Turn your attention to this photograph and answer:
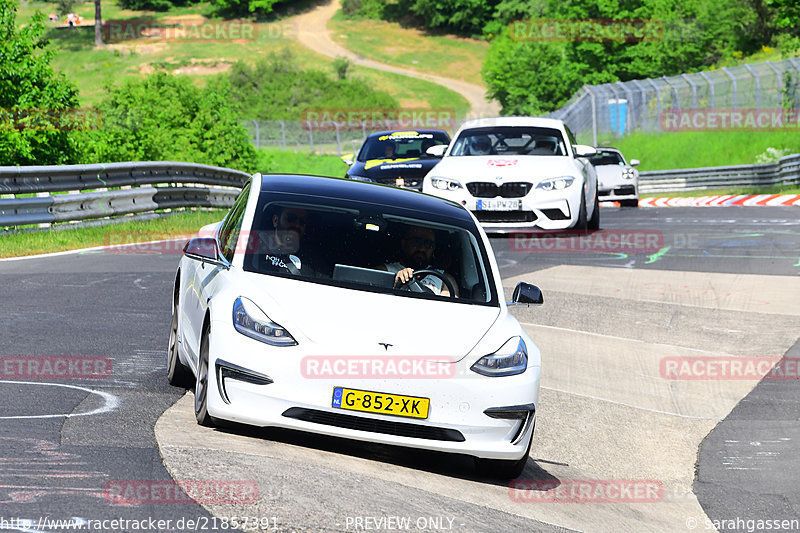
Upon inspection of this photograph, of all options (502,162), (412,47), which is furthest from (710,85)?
(412,47)

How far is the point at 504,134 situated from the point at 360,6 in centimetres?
12773

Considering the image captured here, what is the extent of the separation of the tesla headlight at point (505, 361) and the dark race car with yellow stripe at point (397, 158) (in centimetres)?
1222

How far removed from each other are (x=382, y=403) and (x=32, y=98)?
1833 cm

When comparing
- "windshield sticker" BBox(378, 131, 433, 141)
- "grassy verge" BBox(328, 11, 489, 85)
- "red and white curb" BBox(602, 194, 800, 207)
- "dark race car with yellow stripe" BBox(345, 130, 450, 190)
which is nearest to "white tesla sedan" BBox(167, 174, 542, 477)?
"dark race car with yellow stripe" BBox(345, 130, 450, 190)

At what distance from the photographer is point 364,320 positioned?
6121 millimetres

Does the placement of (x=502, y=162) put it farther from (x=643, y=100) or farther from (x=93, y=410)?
(x=643, y=100)

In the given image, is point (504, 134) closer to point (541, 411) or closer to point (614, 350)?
point (614, 350)

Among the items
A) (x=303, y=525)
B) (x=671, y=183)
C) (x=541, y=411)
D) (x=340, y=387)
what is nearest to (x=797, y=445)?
(x=541, y=411)

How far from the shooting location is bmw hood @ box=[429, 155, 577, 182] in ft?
53.3

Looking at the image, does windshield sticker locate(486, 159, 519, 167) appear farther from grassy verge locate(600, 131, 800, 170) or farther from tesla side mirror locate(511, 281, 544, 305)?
grassy verge locate(600, 131, 800, 170)

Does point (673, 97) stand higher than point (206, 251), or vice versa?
point (206, 251)

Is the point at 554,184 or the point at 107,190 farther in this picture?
the point at 107,190

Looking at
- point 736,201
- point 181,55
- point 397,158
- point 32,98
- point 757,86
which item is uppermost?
point 32,98

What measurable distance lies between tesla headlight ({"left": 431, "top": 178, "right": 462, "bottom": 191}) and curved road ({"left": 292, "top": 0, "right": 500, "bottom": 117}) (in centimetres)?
7951
